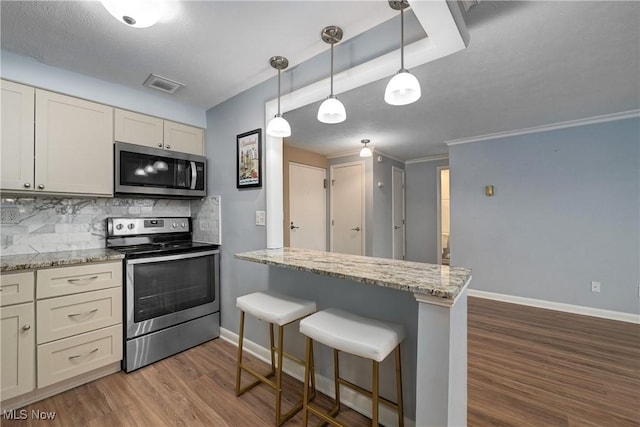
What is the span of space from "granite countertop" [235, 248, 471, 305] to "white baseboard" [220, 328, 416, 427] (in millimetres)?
793

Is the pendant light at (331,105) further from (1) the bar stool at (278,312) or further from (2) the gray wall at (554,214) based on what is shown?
(2) the gray wall at (554,214)

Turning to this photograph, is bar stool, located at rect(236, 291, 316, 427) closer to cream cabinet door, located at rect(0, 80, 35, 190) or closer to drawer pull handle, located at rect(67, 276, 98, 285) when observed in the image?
drawer pull handle, located at rect(67, 276, 98, 285)

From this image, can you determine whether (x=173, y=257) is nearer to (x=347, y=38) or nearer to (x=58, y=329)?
(x=58, y=329)

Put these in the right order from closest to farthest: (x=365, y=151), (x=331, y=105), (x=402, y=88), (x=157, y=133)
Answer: (x=402, y=88) < (x=331, y=105) < (x=157, y=133) < (x=365, y=151)

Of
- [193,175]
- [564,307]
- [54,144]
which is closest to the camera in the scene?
[54,144]

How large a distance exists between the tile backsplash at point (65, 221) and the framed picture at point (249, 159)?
1.59ft

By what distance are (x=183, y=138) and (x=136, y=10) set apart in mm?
1418

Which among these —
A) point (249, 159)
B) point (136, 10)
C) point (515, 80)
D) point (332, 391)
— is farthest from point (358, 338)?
point (515, 80)

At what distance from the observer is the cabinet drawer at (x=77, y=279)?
1707 millimetres

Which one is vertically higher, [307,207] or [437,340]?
[307,207]

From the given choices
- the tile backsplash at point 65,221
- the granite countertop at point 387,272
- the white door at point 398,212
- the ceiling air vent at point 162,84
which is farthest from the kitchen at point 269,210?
the white door at point 398,212

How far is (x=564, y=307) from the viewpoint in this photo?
3.27 m

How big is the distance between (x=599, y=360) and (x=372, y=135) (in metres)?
3.25

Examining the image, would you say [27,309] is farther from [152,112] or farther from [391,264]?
[391,264]
